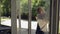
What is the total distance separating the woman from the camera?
11.7 ft

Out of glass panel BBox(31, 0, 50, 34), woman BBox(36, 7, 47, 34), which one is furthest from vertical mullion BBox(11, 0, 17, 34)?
woman BBox(36, 7, 47, 34)

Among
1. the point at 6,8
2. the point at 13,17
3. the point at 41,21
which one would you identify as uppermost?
the point at 6,8

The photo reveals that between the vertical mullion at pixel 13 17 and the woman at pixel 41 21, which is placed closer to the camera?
the vertical mullion at pixel 13 17

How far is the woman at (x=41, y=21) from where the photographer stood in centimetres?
355

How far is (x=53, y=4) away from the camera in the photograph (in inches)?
137

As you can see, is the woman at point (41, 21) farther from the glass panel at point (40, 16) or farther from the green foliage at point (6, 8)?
the green foliage at point (6, 8)

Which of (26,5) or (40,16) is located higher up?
(26,5)

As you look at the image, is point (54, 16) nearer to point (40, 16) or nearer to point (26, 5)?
point (40, 16)

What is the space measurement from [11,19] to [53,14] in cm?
98

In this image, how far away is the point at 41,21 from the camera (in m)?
3.61

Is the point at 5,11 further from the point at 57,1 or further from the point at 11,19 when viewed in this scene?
the point at 57,1

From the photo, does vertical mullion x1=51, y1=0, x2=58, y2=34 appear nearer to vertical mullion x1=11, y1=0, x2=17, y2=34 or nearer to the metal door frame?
the metal door frame

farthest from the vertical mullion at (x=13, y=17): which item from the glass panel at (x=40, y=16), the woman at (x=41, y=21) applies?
the woman at (x=41, y=21)

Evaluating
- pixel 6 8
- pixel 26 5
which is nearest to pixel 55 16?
pixel 26 5
